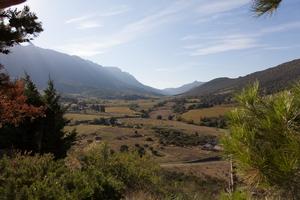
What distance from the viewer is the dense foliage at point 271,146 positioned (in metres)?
4.07

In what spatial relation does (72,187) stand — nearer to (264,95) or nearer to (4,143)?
(264,95)

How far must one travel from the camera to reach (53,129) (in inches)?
1013

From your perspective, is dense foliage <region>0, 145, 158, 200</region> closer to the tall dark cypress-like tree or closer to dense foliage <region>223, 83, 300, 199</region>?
dense foliage <region>223, 83, 300, 199</region>

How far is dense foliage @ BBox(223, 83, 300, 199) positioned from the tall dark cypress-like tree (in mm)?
20973

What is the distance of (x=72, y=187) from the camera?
323 inches

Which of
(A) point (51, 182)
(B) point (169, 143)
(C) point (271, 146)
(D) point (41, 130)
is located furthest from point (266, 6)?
(B) point (169, 143)

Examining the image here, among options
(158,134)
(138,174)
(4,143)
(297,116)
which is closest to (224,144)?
(297,116)

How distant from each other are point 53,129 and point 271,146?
22.5m

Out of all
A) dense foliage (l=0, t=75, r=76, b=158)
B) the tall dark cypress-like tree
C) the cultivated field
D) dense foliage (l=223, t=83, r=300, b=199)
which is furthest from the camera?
the cultivated field

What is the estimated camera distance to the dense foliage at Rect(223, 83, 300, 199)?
13.3ft

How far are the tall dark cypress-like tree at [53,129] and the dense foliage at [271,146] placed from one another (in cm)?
2097

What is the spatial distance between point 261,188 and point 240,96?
0.95m

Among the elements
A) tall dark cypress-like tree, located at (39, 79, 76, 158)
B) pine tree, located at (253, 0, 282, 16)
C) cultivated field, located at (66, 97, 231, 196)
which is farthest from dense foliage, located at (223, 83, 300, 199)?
cultivated field, located at (66, 97, 231, 196)

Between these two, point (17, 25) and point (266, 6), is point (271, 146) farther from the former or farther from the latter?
point (17, 25)
